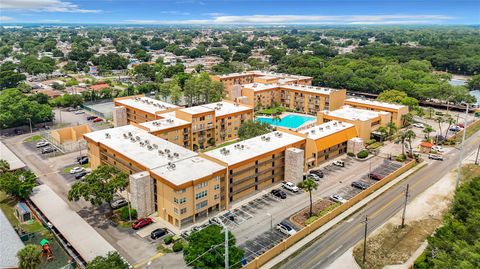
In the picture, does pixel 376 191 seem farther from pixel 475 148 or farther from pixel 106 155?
pixel 106 155

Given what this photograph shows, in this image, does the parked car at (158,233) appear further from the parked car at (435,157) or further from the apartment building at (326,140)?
the parked car at (435,157)

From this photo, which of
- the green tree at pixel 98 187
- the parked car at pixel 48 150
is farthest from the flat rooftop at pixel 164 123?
the parked car at pixel 48 150

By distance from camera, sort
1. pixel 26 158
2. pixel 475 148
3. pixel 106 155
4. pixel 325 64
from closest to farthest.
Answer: pixel 106 155 < pixel 26 158 < pixel 475 148 < pixel 325 64

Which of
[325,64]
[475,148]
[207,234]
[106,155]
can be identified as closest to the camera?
[207,234]

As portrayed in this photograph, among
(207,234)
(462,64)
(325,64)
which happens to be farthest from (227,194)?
(462,64)

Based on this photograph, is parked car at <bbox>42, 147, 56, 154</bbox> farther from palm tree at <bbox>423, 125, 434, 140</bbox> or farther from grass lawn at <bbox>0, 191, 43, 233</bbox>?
palm tree at <bbox>423, 125, 434, 140</bbox>

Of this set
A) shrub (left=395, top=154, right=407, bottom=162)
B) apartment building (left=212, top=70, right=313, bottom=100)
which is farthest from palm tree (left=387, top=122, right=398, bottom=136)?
apartment building (left=212, top=70, right=313, bottom=100)

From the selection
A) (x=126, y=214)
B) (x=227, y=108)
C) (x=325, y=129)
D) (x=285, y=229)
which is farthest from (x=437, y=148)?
(x=126, y=214)
